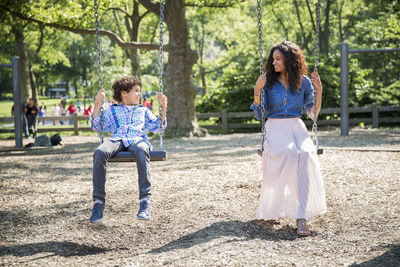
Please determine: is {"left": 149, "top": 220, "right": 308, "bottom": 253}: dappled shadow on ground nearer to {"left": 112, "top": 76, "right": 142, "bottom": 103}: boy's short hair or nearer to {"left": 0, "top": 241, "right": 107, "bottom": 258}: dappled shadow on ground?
{"left": 0, "top": 241, "right": 107, "bottom": 258}: dappled shadow on ground

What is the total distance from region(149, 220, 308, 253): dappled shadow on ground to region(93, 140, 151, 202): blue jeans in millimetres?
632

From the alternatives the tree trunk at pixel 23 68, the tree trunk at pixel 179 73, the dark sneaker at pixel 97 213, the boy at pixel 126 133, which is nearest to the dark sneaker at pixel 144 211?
the boy at pixel 126 133

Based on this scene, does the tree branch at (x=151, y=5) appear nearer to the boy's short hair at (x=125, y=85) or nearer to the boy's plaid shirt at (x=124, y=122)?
the boy's short hair at (x=125, y=85)

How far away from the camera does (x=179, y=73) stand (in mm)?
13648

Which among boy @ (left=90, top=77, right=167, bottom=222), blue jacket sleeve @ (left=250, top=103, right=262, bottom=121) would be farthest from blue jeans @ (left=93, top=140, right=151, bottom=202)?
blue jacket sleeve @ (left=250, top=103, right=262, bottom=121)

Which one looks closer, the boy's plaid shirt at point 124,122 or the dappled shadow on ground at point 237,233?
the dappled shadow on ground at point 237,233

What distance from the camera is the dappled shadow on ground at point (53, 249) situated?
3.67m

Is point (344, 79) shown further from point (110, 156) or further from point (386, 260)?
point (386, 260)

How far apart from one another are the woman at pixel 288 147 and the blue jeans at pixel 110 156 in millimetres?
1073

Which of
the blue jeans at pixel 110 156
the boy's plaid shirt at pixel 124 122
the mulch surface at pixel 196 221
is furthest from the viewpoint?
the boy's plaid shirt at pixel 124 122

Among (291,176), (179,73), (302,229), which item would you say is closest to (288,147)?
(291,176)

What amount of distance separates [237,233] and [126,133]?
141 centimetres

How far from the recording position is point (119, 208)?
16.8 feet

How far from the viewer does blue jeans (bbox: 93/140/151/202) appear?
410 cm
